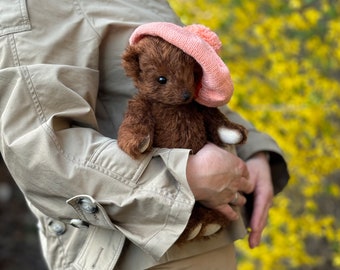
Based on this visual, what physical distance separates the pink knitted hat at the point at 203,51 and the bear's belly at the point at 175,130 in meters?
0.06

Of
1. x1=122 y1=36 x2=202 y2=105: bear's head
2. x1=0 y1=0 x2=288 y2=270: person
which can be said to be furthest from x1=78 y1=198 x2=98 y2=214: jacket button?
x1=122 y1=36 x2=202 y2=105: bear's head

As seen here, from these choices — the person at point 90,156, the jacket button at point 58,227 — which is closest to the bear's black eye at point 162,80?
the person at point 90,156

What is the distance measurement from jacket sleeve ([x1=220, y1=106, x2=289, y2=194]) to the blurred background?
900mm

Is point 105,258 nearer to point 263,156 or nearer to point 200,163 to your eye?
point 200,163

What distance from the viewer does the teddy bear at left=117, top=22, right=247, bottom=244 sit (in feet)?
4.72

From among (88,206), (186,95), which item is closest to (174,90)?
(186,95)

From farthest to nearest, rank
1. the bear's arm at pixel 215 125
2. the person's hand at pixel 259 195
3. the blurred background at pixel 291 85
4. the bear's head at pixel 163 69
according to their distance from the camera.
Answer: the blurred background at pixel 291 85
the person's hand at pixel 259 195
the bear's arm at pixel 215 125
the bear's head at pixel 163 69

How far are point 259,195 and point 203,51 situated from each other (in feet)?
1.86

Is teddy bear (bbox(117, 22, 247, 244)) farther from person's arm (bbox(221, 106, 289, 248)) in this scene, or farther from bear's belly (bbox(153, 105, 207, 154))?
person's arm (bbox(221, 106, 289, 248))

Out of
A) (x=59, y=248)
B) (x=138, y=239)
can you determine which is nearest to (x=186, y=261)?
(x=138, y=239)

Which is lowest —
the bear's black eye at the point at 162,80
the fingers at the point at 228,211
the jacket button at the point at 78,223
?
the jacket button at the point at 78,223

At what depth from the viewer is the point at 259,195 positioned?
1.86m

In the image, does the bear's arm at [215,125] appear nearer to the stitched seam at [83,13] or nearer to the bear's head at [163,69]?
the bear's head at [163,69]

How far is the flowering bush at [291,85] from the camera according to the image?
303 centimetres
